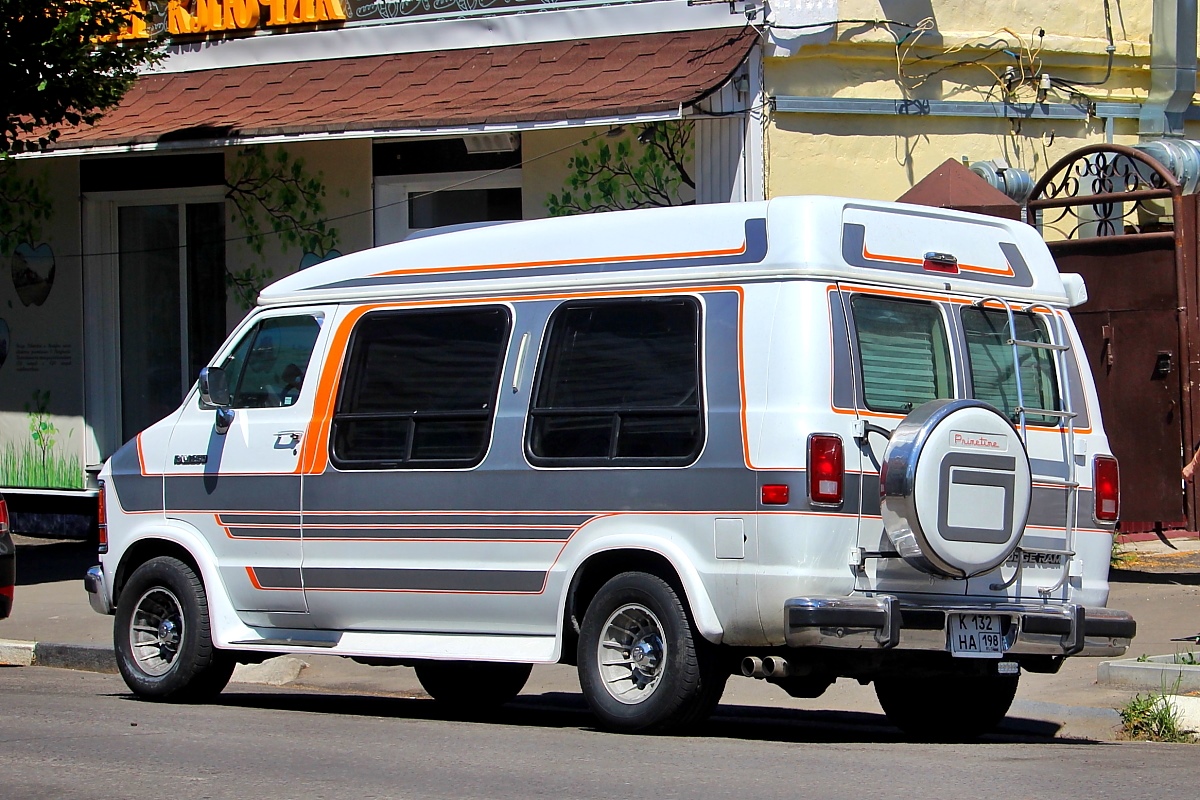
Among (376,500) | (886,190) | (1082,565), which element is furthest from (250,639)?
(886,190)

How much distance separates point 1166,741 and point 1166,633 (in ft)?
8.93

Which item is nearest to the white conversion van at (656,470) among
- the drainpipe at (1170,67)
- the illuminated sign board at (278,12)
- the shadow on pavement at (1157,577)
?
the shadow on pavement at (1157,577)

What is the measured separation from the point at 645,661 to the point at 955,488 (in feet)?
5.11

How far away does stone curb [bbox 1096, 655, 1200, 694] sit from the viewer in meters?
8.77

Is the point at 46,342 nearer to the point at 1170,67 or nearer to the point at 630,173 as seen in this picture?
the point at 630,173

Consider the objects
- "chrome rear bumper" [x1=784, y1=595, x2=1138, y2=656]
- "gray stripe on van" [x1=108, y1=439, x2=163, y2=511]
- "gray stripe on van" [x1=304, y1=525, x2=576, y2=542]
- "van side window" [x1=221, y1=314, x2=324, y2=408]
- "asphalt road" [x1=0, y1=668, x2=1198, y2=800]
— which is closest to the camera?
"asphalt road" [x1=0, y1=668, x2=1198, y2=800]

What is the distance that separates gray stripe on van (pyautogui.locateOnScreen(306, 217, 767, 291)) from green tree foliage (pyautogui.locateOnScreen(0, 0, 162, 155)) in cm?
586

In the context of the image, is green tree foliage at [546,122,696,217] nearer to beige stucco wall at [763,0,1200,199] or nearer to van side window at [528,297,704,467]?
beige stucco wall at [763,0,1200,199]

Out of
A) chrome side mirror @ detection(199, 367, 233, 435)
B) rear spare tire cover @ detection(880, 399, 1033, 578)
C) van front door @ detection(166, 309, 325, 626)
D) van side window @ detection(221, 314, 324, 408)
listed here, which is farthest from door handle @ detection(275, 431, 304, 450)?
rear spare tire cover @ detection(880, 399, 1033, 578)

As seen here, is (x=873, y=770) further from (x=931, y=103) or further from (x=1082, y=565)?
(x=931, y=103)

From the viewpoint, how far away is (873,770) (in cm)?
672

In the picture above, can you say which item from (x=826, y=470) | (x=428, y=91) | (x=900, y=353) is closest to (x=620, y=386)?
(x=826, y=470)

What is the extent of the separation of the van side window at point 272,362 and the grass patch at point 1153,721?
4.40 meters

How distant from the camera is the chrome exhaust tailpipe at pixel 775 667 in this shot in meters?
7.45
